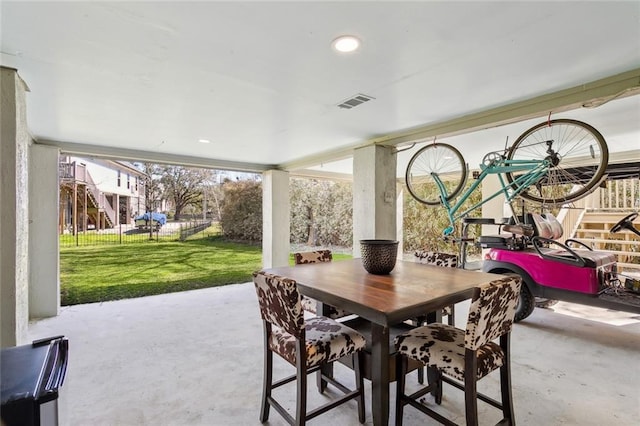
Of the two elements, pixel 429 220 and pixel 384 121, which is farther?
pixel 429 220

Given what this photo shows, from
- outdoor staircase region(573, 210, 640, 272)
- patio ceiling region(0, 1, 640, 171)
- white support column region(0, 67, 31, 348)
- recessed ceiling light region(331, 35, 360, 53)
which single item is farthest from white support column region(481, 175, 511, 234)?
white support column region(0, 67, 31, 348)

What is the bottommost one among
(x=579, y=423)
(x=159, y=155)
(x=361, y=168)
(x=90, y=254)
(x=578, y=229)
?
(x=579, y=423)

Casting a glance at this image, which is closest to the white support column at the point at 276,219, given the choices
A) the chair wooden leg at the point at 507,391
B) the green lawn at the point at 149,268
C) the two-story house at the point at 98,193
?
the green lawn at the point at 149,268

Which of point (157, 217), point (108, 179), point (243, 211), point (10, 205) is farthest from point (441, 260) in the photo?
point (108, 179)

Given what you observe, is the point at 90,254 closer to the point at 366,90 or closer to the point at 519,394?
the point at 366,90

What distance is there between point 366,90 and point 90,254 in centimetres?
764

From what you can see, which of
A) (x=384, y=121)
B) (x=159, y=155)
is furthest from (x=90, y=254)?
(x=384, y=121)

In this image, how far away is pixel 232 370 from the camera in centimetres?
266

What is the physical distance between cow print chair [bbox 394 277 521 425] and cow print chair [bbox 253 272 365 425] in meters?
0.32

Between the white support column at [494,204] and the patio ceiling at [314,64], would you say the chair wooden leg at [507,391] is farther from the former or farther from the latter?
the white support column at [494,204]

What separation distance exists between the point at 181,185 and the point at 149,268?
8.16 ft

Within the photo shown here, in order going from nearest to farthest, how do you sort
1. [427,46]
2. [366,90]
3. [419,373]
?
[427,46]
[419,373]
[366,90]

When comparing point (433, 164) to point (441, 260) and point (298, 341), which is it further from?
point (298, 341)

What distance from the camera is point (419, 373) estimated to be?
2445 millimetres
